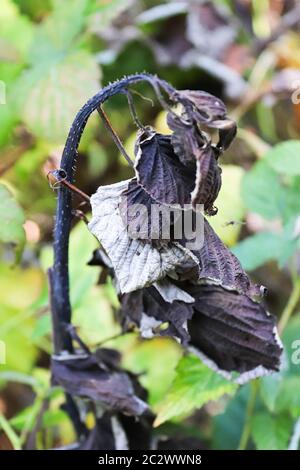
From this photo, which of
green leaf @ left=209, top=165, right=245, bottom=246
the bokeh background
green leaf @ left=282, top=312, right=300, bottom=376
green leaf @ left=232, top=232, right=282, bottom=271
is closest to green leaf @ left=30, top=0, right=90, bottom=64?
the bokeh background

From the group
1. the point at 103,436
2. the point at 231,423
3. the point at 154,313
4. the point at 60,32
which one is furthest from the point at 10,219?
the point at 60,32

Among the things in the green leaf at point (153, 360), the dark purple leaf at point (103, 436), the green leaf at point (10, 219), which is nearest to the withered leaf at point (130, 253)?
the green leaf at point (10, 219)

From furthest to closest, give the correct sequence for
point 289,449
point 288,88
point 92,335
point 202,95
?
point 288,88 < point 92,335 < point 289,449 < point 202,95

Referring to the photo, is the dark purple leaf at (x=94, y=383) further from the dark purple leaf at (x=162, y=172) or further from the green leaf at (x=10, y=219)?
the dark purple leaf at (x=162, y=172)

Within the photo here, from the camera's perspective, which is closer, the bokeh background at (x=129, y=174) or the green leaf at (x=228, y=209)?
the bokeh background at (x=129, y=174)

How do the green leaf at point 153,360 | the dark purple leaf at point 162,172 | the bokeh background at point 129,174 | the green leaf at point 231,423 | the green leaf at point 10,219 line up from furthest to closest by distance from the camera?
the green leaf at point 153,360
the green leaf at point 231,423
the bokeh background at point 129,174
the green leaf at point 10,219
the dark purple leaf at point 162,172

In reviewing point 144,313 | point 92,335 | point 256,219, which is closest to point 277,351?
point 144,313
